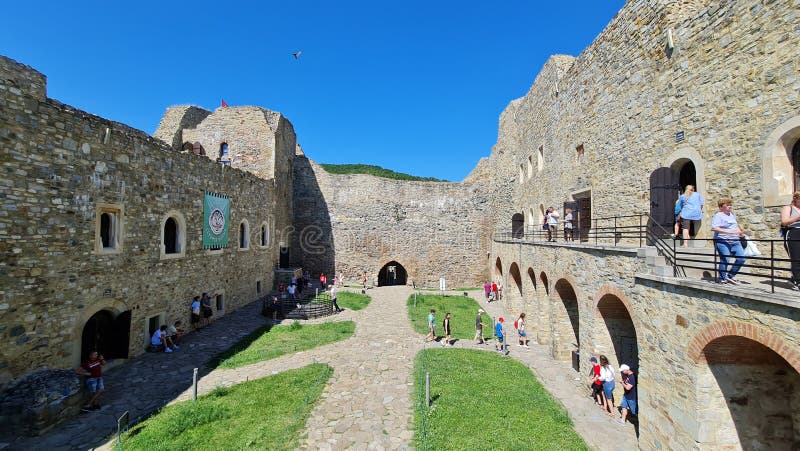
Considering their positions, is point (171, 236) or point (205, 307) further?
point (205, 307)

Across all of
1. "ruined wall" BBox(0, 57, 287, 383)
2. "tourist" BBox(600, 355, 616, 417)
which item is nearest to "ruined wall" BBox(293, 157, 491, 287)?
"ruined wall" BBox(0, 57, 287, 383)

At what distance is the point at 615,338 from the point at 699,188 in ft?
15.1

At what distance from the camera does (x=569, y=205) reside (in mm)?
15875

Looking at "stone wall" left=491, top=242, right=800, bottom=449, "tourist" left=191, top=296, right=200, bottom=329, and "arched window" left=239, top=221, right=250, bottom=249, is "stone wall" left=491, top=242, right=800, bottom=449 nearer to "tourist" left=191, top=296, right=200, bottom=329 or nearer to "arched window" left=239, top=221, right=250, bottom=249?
"tourist" left=191, top=296, right=200, bottom=329

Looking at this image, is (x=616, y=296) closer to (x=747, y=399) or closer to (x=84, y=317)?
(x=747, y=399)

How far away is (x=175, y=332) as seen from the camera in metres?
12.8

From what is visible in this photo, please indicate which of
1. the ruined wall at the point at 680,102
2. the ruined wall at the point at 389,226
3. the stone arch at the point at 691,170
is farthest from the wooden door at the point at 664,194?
the ruined wall at the point at 389,226

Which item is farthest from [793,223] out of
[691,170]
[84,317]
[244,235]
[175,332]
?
[244,235]

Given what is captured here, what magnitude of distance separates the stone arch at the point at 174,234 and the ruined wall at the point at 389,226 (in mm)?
14455

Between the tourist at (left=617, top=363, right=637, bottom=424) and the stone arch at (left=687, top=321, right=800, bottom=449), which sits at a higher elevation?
the stone arch at (left=687, top=321, right=800, bottom=449)

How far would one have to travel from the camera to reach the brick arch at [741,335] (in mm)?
4848

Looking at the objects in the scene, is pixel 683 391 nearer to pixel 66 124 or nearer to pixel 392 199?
pixel 66 124

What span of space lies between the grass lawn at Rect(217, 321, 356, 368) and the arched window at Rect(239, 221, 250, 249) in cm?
565

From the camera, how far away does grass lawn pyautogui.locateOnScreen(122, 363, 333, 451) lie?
7004mm
